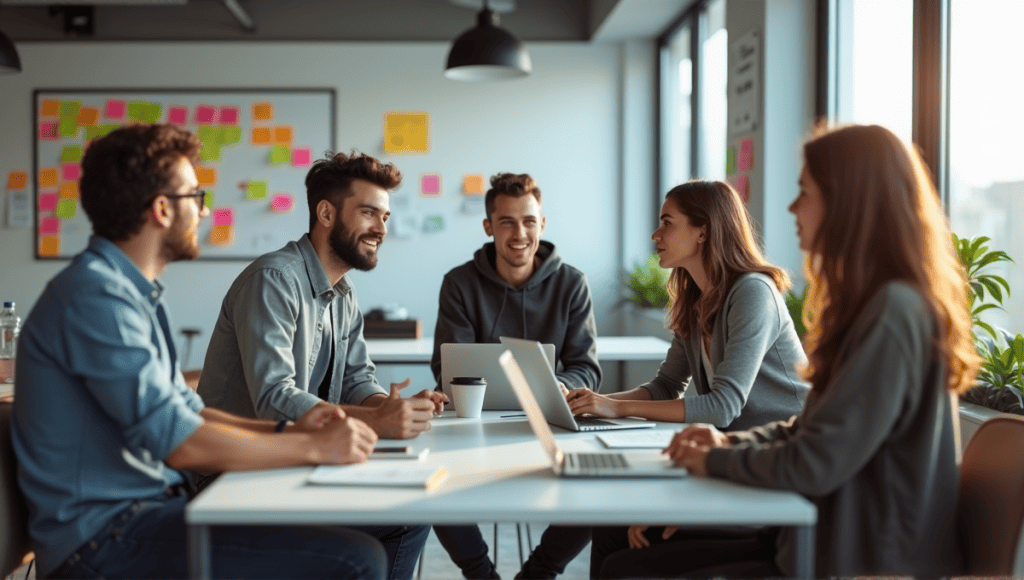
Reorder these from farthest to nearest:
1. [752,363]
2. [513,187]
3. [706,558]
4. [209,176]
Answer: [209,176], [513,187], [752,363], [706,558]

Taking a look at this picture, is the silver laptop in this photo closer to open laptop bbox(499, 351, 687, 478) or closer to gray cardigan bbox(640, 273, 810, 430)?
gray cardigan bbox(640, 273, 810, 430)

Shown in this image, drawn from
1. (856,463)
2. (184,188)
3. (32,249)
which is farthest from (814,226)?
(32,249)

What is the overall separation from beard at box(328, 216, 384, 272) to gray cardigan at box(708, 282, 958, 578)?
118cm

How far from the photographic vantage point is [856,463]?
4.23ft

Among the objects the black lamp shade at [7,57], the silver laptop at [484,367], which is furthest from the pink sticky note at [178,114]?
the silver laptop at [484,367]

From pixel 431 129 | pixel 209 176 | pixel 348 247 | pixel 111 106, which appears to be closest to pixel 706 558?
A: pixel 348 247

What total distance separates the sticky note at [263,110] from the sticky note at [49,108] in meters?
1.17

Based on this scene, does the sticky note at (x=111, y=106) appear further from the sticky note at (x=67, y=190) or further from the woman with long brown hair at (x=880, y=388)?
the woman with long brown hair at (x=880, y=388)

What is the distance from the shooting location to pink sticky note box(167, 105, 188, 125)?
5.21m

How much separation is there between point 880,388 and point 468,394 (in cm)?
101

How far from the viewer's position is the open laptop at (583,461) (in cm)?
140

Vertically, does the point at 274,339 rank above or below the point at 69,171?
below

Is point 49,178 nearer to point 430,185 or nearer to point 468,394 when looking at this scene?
point 430,185

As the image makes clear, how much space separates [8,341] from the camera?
9.71 ft
